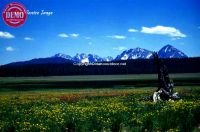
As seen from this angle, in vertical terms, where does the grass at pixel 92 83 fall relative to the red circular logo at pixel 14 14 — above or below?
below

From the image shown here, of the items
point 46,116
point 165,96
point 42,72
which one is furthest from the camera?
point 42,72

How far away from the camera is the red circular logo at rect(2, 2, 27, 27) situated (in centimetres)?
1948

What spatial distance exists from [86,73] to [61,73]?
13309 millimetres

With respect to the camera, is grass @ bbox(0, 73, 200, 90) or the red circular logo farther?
grass @ bbox(0, 73, 200, 90)

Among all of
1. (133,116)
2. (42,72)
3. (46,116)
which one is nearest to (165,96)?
(133,116)

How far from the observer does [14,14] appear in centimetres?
2000

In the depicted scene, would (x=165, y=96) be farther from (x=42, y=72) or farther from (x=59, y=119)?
(x=42, y=72)

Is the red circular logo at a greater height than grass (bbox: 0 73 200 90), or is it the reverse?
the red circular logo

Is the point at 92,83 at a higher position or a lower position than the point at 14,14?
lower

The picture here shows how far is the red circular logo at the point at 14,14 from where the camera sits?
19.5 meters

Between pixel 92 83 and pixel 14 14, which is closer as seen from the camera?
pixel 14 14

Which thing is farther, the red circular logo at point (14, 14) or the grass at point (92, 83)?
the grass at point (92, 83)

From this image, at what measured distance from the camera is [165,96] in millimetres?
25375

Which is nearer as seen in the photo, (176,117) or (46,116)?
(176,117)
